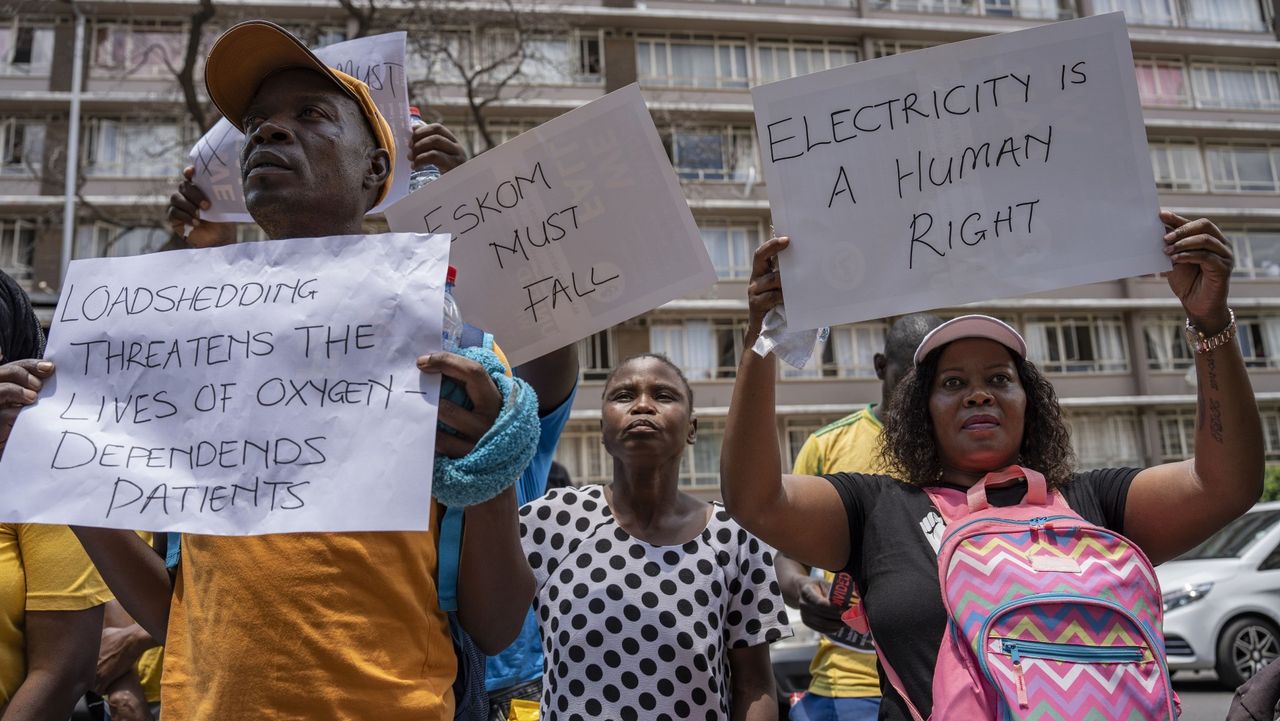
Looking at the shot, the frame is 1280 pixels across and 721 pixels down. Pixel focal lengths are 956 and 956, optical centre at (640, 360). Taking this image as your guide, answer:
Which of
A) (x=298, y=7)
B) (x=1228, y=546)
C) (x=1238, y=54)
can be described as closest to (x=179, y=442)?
(x=1228, y=546)

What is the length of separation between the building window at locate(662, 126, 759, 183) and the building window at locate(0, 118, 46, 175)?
16.7 m

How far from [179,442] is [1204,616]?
9207 millimetres

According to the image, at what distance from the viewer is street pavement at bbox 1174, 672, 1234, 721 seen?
7.07 metres

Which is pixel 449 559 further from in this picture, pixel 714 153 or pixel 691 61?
pixel 691 61

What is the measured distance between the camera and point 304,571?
5.20 ft

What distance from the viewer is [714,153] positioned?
26797 millimetres

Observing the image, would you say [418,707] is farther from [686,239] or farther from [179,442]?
[686,239]

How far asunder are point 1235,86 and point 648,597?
34889 mm

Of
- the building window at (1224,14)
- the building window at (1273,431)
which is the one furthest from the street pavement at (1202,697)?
the building window at (1224,14)

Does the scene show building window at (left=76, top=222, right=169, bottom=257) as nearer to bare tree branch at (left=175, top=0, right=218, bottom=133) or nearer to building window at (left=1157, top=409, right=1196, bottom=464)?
bare tree branch at (left=175, top=0, right=218, bottom=133)

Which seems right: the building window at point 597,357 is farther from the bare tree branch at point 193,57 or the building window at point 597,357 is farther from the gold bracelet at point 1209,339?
the gold bracelet at point 1209,339

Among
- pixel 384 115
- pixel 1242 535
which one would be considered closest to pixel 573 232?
pixel 384 115

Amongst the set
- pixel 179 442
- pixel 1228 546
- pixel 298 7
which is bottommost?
pixel 1228 546

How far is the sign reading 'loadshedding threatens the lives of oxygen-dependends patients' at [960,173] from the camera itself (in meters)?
2.09
